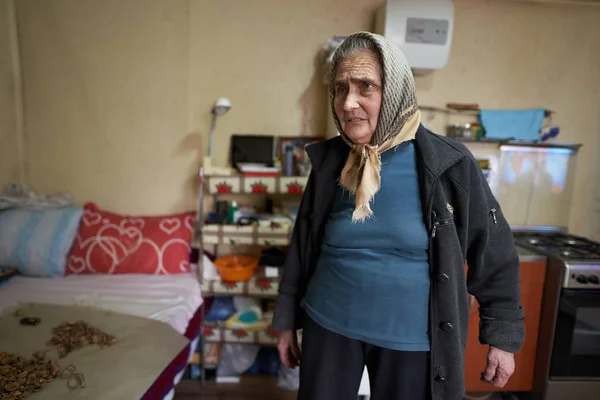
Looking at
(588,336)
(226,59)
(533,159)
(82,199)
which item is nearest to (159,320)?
(82,199)

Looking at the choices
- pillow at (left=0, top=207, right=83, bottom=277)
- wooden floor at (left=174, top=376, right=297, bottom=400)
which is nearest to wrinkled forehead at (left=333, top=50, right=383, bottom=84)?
wooden floor at (left=174, top=376, right=297, bottom=400)

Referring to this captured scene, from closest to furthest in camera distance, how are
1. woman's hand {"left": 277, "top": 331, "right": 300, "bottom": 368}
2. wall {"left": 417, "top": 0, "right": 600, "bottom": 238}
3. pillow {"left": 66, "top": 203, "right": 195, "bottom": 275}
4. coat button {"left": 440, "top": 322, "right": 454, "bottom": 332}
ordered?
coat button {"left": 440, "top": 322, "right": 454, "bottom": 332} → woman's hand {"left": 277, "top": 331, "right": 300, "bottom": 368} → pillow {"left": 66, "top": 203, "right": 195, "bottom": 275} → wall {"left": 417, "top": 0, "right": 600, "bottom": 238}

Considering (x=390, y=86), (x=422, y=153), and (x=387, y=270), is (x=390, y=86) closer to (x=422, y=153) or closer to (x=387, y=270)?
(x=422, y=153)

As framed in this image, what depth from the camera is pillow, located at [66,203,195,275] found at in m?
2.11

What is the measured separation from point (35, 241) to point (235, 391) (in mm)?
1403

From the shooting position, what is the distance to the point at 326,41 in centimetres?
224

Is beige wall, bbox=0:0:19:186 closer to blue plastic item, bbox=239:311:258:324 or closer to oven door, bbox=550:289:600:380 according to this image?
blue plastic item, bbox=239:311:258:324

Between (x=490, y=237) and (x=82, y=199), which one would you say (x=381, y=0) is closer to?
(x=490, y=237)

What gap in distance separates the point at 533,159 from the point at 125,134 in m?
2.64

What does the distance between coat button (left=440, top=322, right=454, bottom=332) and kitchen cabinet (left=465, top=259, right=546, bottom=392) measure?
4.01 ft

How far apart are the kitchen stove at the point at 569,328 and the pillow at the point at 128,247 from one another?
6.52 ft

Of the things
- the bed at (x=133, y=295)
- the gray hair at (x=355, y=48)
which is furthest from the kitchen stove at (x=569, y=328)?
the bed at (x=133, y=295)

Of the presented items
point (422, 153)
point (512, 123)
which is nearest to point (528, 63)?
point (512, 123)

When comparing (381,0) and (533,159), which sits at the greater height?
(381,0)
